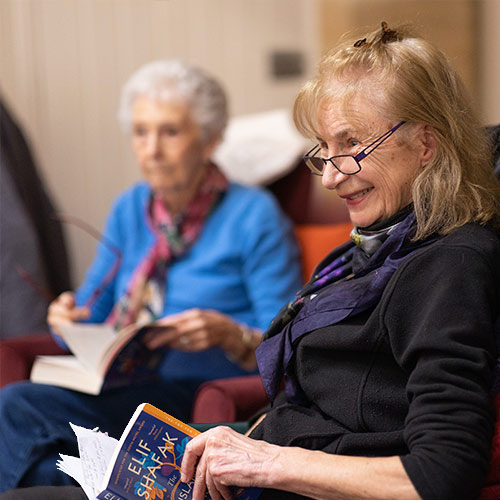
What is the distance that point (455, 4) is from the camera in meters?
2.58

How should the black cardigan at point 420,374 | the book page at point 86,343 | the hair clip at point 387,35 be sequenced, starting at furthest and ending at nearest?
the book page at point 86,343
the hair clip at point 387,35
the black cardigan at point 420,374

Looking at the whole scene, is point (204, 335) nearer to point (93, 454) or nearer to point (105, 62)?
point (93, 454)

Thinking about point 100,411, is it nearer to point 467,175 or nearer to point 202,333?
point 202,333

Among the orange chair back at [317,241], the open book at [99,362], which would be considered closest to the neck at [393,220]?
the open book at [99,362]

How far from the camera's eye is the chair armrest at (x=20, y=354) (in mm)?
1779

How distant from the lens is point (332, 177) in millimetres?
1072

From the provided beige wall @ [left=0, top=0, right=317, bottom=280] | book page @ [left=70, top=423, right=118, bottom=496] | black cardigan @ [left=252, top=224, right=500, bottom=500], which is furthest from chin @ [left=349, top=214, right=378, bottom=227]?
beige wall @ [left=0, top=0, right=317, bottom=280]

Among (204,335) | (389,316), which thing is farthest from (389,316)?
(204,335)

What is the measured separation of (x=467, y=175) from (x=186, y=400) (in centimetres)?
98

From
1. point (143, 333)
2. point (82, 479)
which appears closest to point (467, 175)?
point (82, 479)

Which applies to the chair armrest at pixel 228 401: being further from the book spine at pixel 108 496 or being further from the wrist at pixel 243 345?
the book spine at pixel 108 496

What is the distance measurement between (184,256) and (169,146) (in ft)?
1.03

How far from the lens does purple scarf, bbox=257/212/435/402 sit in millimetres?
991

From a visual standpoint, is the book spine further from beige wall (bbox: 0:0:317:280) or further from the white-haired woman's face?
beige wall (bbox: 0:0:317:280)
